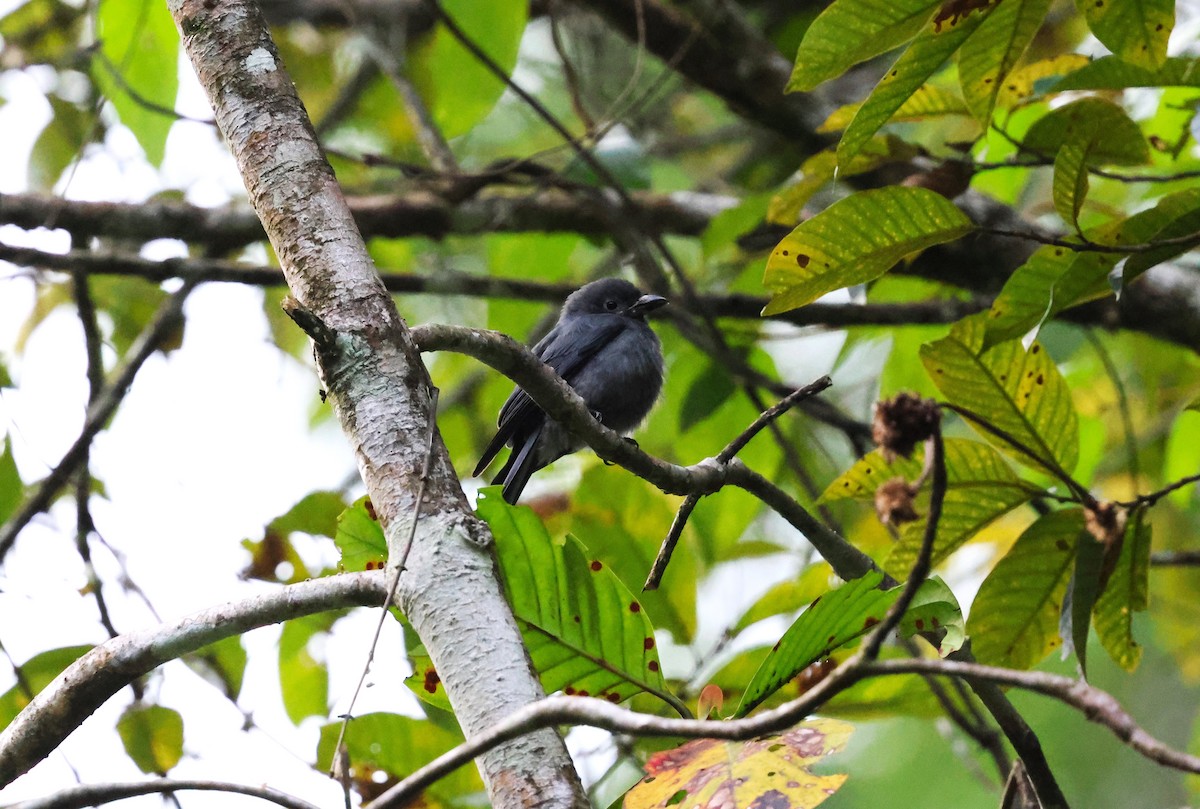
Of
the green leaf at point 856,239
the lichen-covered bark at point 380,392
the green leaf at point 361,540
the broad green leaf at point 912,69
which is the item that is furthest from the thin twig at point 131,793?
the broad green leaf at point 912,69

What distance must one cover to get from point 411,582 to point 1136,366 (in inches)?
199

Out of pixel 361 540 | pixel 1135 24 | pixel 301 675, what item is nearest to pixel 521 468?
pixel 301 675

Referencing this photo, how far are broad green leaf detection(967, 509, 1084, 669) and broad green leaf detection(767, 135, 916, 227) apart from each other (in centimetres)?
96

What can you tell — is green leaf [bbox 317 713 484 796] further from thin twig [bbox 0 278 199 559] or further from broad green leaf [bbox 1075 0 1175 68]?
broad green leaf [bbox 1075 0 1175 68]

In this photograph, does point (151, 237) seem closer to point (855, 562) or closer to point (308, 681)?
point (308, 681)

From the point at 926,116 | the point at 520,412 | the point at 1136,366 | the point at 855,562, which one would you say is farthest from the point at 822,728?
the point at 1136,366

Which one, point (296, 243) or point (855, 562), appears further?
point (855, 562)

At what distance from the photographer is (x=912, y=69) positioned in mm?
2307

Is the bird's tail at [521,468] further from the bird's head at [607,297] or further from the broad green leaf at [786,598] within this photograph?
the broad green leaf at [786,598]

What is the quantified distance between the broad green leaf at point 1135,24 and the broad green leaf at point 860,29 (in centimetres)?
31

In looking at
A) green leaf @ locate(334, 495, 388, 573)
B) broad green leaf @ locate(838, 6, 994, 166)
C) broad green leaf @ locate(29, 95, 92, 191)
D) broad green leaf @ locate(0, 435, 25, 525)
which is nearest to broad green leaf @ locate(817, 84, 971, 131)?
broad green leaf @ locate(838, 6, 994, 166)

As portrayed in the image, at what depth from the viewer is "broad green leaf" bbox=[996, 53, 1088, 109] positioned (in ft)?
10.4

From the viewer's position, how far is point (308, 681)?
354 centimetres

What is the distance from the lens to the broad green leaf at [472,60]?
4176mm
